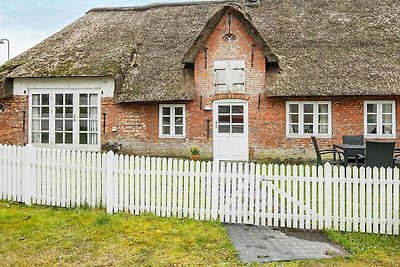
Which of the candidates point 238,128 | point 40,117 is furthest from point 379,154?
point 40,117

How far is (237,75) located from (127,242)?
10.8 meters

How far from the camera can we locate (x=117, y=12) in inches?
797

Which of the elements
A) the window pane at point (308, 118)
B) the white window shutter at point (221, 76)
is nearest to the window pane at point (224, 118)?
the white window shutter at point (221, 76)

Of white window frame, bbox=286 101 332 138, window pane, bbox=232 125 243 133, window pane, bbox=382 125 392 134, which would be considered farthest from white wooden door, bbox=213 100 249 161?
window pane, bbox=382 125 392 134

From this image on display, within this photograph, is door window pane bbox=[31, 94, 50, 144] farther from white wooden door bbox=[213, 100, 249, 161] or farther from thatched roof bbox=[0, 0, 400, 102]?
white wooden door bbox=[213, 100, 249, 161]

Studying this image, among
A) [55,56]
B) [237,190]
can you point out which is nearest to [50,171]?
[237,190]

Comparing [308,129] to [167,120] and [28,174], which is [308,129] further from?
[28,174]

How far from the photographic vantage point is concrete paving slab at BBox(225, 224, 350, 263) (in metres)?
5.32

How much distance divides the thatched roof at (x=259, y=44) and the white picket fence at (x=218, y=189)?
8.04 meters

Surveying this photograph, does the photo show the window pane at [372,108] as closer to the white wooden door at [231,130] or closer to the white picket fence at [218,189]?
the white wooden door at [231,130]

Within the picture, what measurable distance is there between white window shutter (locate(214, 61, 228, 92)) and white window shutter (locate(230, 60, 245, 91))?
237 millimetres

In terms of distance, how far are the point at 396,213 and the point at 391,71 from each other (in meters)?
10.3

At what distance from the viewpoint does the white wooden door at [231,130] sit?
1561cm

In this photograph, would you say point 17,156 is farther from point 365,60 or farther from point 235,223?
point 365,60
